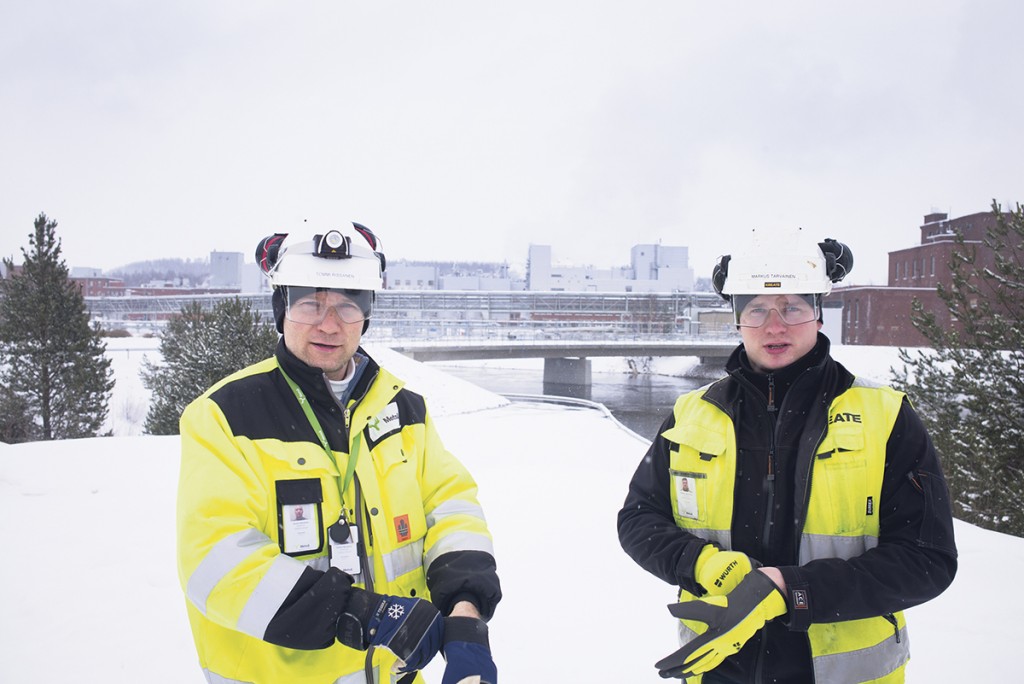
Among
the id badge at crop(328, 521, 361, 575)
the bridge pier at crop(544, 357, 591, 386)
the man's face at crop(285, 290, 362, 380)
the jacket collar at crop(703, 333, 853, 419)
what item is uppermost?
the man's face at crop(285, 290, 362, 380)

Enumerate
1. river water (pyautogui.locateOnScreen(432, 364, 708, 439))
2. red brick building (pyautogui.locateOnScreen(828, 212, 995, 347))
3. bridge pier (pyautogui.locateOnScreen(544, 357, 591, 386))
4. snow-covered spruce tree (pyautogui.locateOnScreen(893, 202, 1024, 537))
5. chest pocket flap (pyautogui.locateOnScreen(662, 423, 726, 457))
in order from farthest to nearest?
red brick building (pyautogui.locateOnScreen(828, 212, 995, 347)) → bridge pier (pyautogui.locateOnScreen(544, 357, 591, 386)) → river water (pyautogui.locateOnScreen(432, 364, 708, 439)) → snow-covered spruce tree (pyautogui.locateOnScreen(893, 202, 1024, 537)) → chest pocket flap (pyautogui.locateOnScreen(662, 423, 726, 457))

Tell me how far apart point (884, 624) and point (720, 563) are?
1.99 feet

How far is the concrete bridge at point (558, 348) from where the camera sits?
37812 millimetres

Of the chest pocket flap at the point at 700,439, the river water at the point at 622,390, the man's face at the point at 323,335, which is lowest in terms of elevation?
the river water at the point at 622,390

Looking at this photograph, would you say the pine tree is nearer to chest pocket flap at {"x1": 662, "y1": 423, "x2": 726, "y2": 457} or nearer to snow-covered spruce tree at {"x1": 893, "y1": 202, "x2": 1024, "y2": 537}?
chest pocket flap at {"x1": 662, "y1": 423, "x2": 726, "y2": 457}

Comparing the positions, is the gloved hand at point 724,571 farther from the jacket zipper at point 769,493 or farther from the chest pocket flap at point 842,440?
the chest pocket flap at point 842,440

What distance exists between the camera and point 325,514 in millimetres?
1904

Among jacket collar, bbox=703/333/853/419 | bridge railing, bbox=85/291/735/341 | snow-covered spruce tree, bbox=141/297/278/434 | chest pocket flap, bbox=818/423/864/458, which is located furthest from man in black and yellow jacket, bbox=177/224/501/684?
bridge railing, bbox=85/291/735/341

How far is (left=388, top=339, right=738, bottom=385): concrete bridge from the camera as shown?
37.8 m

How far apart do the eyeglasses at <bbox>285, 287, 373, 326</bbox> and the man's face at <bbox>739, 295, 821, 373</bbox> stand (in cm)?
156

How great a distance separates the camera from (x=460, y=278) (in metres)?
91.9

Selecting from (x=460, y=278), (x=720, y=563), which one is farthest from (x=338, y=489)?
(x=460, y=278)

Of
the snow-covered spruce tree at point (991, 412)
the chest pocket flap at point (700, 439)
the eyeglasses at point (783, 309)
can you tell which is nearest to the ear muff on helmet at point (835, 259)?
the eyeglasses at point (783, 309)

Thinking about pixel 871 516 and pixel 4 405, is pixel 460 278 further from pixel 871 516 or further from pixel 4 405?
pixel 871 516
